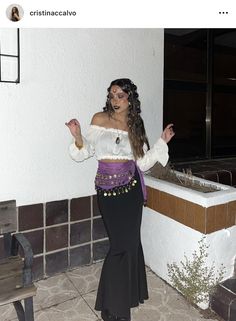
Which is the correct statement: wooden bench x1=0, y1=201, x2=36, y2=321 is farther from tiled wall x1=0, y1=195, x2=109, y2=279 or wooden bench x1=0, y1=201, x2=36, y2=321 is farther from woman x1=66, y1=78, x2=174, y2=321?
woman x1=66, y1=78, x2=174, y2=321

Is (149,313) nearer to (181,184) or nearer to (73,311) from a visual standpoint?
(73,311)

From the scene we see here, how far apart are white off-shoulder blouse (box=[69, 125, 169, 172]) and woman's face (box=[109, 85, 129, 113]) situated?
0.15 meters

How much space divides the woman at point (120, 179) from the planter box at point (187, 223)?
1.04ft

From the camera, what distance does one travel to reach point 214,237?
2.04m

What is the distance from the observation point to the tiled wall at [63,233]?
2.32 metres

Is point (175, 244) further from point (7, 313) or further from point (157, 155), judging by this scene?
point (7, 313)

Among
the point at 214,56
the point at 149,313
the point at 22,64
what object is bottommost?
the point at 149,313

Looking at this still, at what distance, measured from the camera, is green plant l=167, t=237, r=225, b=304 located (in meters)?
2.04

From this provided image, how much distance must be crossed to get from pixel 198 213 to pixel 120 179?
1.83ft

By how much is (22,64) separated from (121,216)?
1244 mm

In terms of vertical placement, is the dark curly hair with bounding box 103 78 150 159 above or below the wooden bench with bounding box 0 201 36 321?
above
